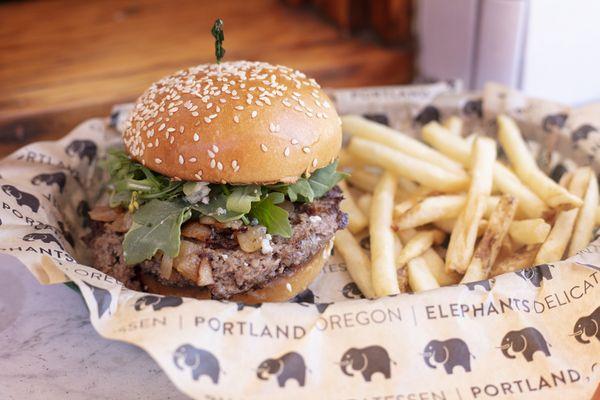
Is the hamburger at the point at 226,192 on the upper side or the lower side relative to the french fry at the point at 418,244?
upper

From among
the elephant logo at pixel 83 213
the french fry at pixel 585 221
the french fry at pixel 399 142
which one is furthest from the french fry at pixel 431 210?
the elephant logo at pixel 83 213

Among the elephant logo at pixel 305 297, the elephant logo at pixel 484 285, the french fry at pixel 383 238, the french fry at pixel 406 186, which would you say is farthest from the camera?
the french fry at pixel 406 186

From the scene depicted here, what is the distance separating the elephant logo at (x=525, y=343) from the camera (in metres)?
1.85

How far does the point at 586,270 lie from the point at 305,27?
11.0 feet

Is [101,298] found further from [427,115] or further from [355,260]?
[427,115]

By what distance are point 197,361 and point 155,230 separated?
0.61 metres

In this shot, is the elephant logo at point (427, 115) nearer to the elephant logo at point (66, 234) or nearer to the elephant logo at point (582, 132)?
the elephant logo at point (582, 132)

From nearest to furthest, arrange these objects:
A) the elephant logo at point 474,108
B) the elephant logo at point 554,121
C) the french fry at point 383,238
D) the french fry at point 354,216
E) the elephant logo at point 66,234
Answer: the french fry at point 383,238 → the elephant logo at point 66,234 → the french fry at point 354,216 → the elephant logo at point 554,121 → the elephant logo at point 474,108

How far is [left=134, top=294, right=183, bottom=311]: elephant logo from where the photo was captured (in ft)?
6.07

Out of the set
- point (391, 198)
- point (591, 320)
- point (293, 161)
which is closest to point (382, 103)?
point (391, 198)

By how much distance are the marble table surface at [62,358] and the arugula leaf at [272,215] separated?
0.64 meters

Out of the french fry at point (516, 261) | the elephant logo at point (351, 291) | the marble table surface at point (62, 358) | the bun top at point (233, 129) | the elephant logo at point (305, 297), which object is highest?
the bun top at point (233, 129)

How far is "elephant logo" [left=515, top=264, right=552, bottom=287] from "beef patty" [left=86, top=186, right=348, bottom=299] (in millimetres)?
712

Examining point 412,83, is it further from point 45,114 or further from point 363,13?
point 45,114
